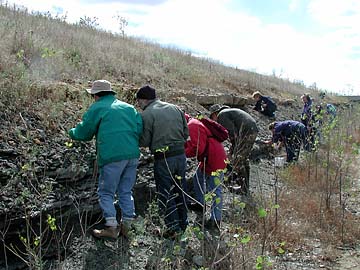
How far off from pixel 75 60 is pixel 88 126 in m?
3.80

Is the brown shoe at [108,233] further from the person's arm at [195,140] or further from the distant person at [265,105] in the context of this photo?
the distant person at [265,105]

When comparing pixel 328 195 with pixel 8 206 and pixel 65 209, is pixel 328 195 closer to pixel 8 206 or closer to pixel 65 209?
pixel 65 209

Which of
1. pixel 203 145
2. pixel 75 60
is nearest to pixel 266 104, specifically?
pixel 75 60

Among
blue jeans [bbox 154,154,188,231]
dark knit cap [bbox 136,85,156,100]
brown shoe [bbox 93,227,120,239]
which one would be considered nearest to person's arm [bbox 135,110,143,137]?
dark knit cap [bbox 136,85,156,100]

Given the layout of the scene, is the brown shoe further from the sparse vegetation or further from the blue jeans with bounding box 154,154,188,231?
the blue jeans with bounding box 154,154,188,231

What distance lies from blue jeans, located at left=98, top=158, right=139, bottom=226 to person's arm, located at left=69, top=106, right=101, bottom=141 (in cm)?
39

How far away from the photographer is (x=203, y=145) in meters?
5.14

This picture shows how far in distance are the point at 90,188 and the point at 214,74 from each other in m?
9.31

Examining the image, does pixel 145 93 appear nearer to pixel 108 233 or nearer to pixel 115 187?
pixel 115 187

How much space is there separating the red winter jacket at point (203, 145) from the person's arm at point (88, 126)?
126 centimetres

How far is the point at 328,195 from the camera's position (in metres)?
6.98

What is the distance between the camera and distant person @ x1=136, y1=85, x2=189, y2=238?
4637mm

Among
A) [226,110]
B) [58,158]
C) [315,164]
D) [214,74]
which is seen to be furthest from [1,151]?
[214,74]

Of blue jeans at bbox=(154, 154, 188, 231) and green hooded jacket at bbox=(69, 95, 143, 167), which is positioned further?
blue jeans at bbox=(154, 154, 188, 231)
